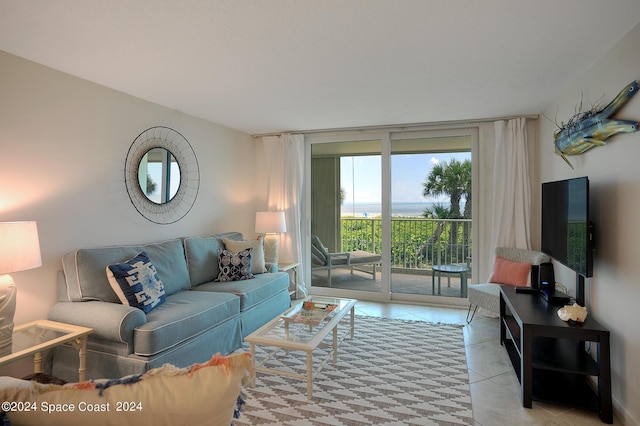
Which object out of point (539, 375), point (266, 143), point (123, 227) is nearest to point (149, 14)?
point (123, 227)

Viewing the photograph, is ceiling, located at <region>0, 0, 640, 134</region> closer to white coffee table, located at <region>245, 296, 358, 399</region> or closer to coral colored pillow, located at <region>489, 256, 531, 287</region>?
coral colored pillow, located at <region>489, 256, 531, 287</region>

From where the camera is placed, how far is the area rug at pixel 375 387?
2066 mm

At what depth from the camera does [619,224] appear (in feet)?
6.81

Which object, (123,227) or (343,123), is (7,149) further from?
(343,123)

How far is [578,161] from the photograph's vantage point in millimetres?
2721

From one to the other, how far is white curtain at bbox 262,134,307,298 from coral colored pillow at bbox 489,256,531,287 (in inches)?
98.6

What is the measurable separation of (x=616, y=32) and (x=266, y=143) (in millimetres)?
3925

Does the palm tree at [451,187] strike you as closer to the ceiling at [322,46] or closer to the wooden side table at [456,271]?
the wooden side table at [456,271]

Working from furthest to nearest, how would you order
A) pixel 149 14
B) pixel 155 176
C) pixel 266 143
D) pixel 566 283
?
1. pixel 266 143
2. pixel 155 176
3. pixel 566 283
4. pixel 149 14

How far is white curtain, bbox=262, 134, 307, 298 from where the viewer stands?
4789 millimetres

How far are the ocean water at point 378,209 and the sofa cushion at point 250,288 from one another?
1.57 meters

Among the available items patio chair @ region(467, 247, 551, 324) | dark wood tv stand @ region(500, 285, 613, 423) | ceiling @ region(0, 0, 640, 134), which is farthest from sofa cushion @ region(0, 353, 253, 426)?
patio chair @ region(467, 247, 551, 324)

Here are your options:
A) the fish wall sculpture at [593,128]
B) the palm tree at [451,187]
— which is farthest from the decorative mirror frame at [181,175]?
the fish wall sculpture at [593,128]

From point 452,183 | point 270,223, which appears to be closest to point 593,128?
point 452,183
